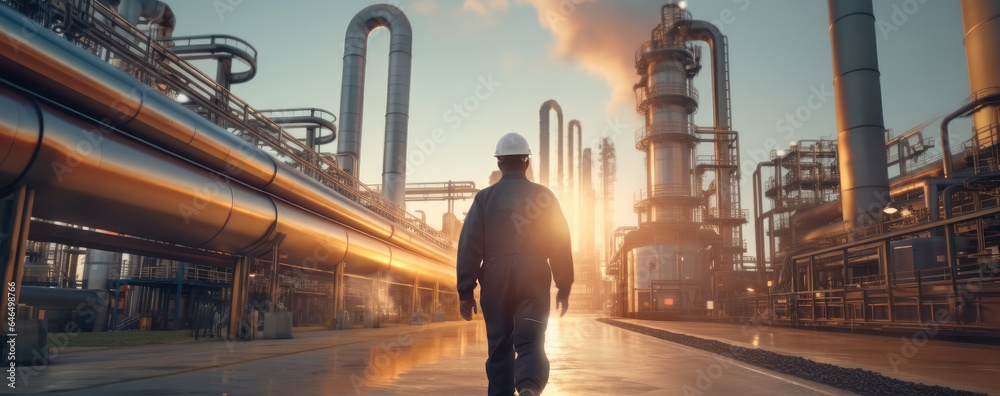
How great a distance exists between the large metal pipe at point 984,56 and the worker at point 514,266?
990 inches

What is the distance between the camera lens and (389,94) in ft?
94.4

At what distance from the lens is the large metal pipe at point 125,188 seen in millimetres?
6746

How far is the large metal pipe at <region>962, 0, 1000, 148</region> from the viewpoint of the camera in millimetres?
23000

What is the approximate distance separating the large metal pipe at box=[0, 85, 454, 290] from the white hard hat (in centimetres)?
549

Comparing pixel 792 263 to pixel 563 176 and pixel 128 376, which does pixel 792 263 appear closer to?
pixel 128 376

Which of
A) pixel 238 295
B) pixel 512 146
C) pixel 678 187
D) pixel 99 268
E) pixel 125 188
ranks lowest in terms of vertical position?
pixel 238 295

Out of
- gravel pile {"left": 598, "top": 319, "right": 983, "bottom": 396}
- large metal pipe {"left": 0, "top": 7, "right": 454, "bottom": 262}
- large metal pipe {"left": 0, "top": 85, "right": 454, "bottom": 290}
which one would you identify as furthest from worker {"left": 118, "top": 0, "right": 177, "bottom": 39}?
gravel pile {"left": 598, "top": 319, "right": 983, "bottom": 396}

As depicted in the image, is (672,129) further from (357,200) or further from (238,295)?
(238,295)

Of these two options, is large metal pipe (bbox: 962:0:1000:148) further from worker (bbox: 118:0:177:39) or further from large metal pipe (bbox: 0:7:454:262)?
worker (bbox: 118:0:177:39)

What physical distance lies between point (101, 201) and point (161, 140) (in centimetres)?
139

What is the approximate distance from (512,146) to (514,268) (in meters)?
0.83

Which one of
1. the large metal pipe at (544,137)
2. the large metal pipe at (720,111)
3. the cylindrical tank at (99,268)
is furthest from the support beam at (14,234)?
the large metal pipe at (544,137)

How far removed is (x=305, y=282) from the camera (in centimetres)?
2894

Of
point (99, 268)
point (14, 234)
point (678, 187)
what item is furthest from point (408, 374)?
point (678, 187)
